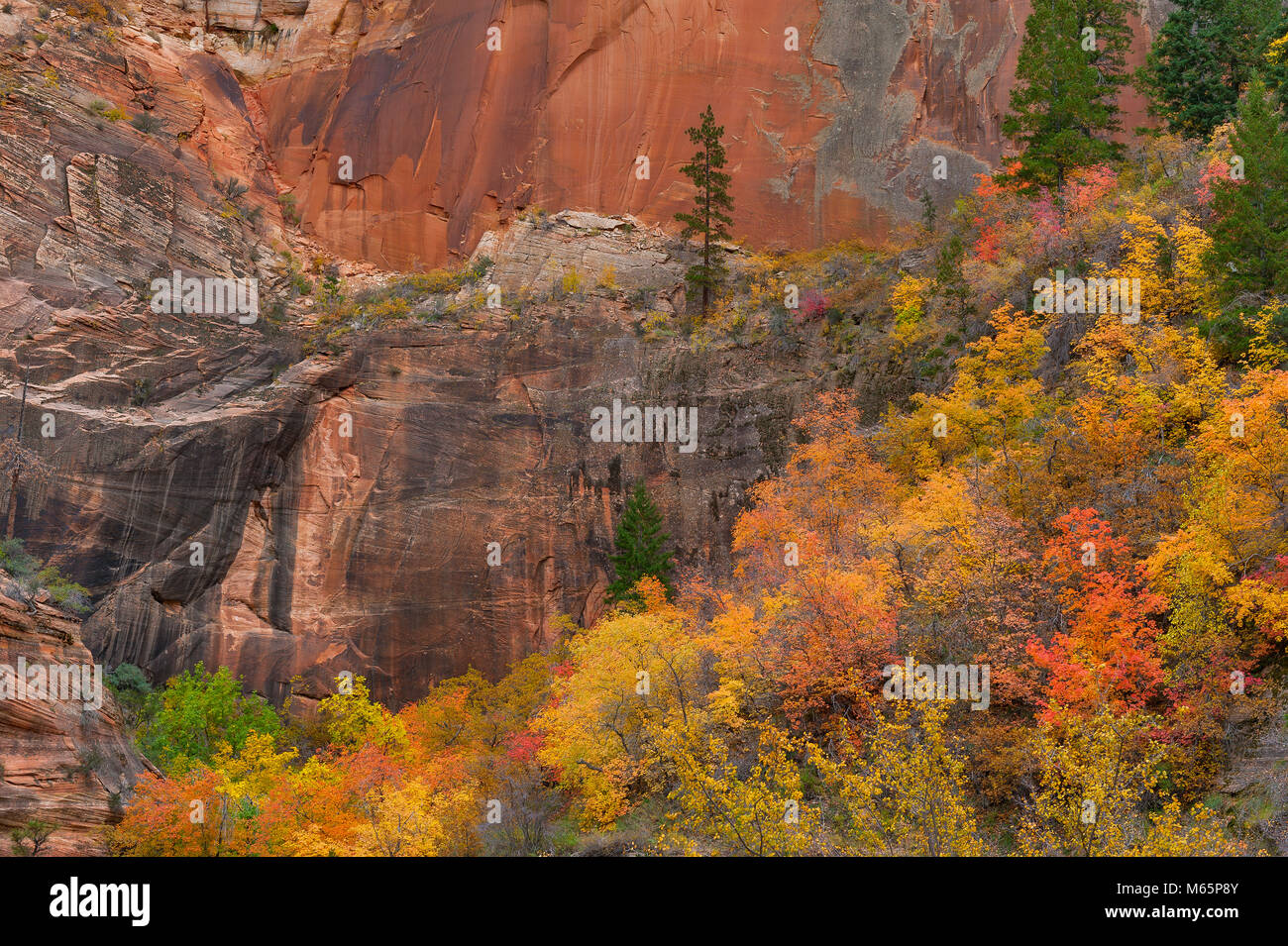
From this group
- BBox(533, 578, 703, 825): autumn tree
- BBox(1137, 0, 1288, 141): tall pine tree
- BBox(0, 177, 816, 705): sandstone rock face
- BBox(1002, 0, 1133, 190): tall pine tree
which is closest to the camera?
BBox(533, 578, 703, 825): autumn tree

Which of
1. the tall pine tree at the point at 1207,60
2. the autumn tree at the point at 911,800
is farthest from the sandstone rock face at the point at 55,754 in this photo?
the tall pine tree at the point at 1207,60

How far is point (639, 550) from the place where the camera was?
44.8m

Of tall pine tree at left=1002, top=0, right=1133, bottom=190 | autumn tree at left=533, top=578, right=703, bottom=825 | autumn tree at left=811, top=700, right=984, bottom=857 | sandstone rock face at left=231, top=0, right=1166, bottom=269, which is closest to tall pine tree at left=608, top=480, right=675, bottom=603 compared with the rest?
autumn tree at left=533, top=578, right=703, bottom=825

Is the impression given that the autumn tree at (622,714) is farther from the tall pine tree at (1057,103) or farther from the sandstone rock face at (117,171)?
the sandstone rock face at (117,171)

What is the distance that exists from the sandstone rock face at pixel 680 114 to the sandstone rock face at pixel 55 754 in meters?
40.4

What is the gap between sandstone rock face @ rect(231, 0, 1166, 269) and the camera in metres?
60.5

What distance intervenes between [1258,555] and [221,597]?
38908 millimetres

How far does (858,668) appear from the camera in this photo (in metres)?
28.6

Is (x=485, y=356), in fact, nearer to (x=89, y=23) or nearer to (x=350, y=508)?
(x=350, y=508)

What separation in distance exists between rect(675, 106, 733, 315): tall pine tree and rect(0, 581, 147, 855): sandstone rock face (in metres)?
35.2

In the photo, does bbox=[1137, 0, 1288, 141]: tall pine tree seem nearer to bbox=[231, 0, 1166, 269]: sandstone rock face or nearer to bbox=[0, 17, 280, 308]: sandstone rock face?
bbox=[231, 0, 1166, 269]: sandstone rock face

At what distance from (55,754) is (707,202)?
40933mm
